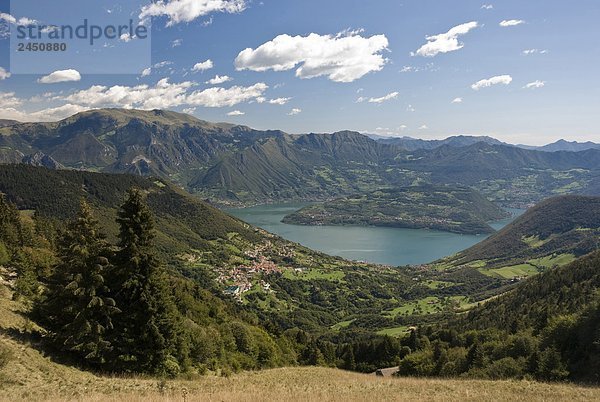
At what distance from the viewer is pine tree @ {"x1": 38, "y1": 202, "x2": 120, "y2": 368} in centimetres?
1950

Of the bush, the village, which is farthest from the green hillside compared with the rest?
the village

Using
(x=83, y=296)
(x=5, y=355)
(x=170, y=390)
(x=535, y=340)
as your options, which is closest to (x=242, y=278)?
(x=535, y=340)

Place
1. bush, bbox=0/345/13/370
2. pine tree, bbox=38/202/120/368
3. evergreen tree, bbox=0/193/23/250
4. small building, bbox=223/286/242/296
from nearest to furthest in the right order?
bush, bbox=0/345/13/370 → pine tree, bbox=38/202/120/368 → evergreen tree, bbox=0/193/23/250 → small building, bbox=223/286/242/296

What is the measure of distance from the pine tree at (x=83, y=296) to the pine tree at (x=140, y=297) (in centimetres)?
77

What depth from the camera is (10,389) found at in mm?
13578

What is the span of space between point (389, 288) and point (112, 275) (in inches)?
7474

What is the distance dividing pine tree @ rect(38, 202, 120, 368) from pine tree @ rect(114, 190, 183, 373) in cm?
77

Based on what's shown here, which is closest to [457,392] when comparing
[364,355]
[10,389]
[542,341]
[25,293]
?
[10,389]

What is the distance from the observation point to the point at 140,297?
20.5 meters

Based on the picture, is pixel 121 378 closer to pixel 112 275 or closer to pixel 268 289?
pixel 112 275

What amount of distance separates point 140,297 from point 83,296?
2726 mm

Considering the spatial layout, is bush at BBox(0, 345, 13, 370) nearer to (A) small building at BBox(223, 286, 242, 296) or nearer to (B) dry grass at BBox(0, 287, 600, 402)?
(B) dry grass at BBox(0, 287, 600, 402)

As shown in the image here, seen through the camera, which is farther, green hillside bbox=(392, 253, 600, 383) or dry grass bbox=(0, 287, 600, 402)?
green hillside bbox=(392, 253, 600, 383)

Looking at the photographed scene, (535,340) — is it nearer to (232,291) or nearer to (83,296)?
(83,296)
